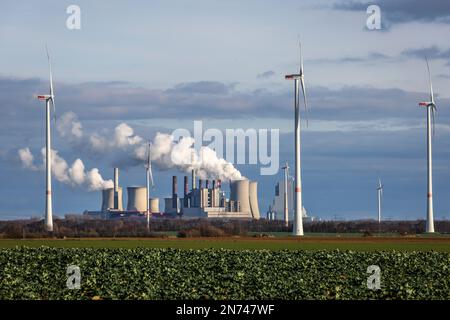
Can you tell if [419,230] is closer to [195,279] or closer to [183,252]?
[183,252]

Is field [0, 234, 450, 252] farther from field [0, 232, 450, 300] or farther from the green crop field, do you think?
field [0, 232, 450, 300]

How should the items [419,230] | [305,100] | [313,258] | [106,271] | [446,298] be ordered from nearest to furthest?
[446,298]
[106,271]
[313,258]
[305,100]
[419,230]

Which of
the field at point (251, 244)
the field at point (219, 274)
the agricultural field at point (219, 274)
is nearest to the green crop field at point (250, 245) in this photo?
the field at point (251, 244)

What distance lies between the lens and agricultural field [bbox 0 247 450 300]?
6041 cm

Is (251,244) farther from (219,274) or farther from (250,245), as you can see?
(219,274)

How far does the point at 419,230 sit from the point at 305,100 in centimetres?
6037

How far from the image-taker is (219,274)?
2820 inches

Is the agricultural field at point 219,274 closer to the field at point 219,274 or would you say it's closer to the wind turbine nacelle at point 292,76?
the field at point 219,274

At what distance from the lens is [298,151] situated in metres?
132

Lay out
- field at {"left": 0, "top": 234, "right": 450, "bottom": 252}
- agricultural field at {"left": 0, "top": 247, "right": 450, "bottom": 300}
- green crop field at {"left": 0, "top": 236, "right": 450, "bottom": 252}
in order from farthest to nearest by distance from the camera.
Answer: field at {"left": 0, "top": 234, "right": 450, "bottom": 252} < green crop field at {"left": 0, "top": 236, "right": 450, "bottom": 252} < agricultural field at {"left": 0, "top": 247, "right": 450, "bottom": 300}

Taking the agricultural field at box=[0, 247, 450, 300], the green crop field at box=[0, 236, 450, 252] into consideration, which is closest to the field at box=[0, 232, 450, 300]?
the agricultural field at box=[0, 247, 450, 300]

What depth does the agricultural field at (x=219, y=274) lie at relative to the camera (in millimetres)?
60406
